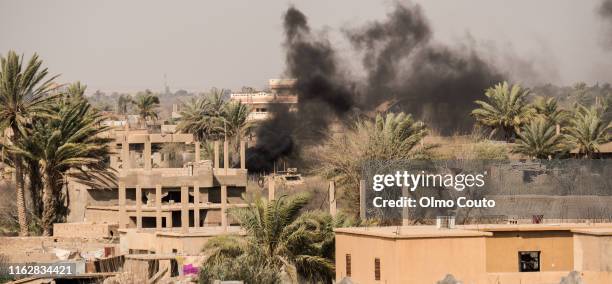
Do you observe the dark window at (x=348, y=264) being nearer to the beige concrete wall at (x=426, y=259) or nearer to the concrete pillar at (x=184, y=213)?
the beige concrete wall at (x=426, y=259)

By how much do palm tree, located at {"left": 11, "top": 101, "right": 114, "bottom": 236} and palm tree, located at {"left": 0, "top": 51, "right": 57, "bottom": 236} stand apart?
2.38ft

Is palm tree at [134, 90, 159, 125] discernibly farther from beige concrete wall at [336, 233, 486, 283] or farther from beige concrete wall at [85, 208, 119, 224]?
beige concrete wall at [336, 233, 486, 283]

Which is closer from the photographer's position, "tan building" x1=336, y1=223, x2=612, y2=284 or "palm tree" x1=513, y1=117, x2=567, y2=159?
"tan building" x1=336, y1=223, x2=612, y2=284

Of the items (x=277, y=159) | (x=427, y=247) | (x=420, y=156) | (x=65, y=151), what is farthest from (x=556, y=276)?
(x=277, y=159)

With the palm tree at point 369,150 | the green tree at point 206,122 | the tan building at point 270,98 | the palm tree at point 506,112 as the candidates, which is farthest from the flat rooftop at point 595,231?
the tan building at point 270,98

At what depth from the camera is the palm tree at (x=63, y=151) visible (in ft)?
201

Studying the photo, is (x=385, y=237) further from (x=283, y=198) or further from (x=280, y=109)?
(x=280, y=109)

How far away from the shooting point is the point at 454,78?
99.0 m

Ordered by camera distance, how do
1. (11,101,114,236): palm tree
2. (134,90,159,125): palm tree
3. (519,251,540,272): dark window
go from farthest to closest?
(134,90,159,125): palm tree, (11,101,114,236): palm tree, (519,251,540,272): dark window

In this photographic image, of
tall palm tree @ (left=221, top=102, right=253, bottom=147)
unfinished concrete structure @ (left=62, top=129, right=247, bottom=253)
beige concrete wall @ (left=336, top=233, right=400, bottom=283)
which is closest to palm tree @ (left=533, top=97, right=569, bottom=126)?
tall palm tree @ (left=221, top=102, right=253, bottom=147)

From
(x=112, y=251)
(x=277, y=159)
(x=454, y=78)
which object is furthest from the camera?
(x=454, y=78)

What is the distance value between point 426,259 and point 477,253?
4.82 feet

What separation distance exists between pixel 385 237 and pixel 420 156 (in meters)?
21.1

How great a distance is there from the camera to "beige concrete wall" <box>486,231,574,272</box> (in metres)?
38.0
